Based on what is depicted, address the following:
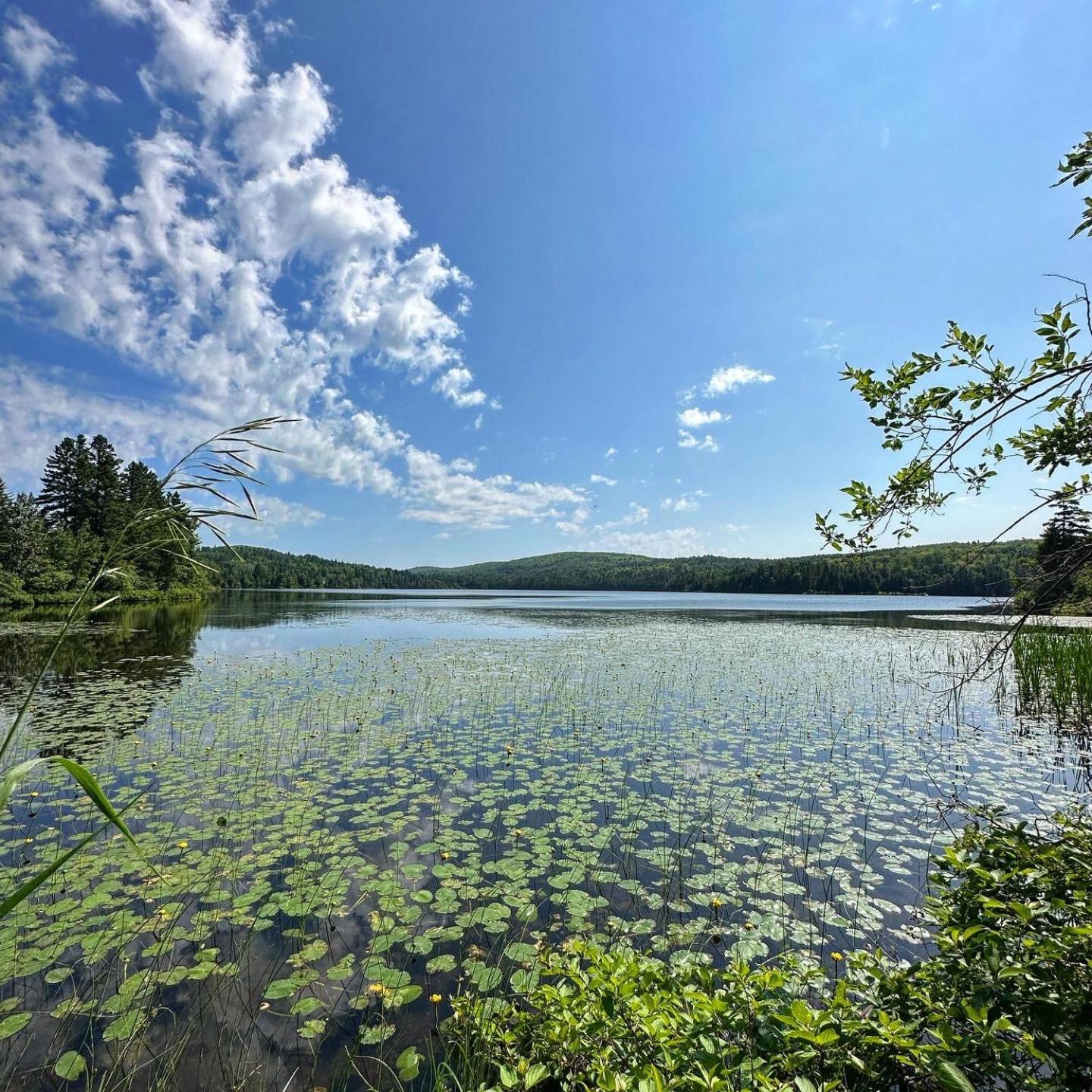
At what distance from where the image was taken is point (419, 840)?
→ 20.1ft

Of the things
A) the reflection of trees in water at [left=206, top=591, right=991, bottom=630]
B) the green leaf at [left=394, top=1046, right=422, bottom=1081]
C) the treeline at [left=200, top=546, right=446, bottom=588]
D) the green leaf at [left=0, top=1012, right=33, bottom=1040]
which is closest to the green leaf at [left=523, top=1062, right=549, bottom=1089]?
the green leaf at [left=394, top=1046, right=422, bottom=1081]

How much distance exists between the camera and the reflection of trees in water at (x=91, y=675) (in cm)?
999

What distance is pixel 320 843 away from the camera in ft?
19.6

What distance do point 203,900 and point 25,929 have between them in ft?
4.29

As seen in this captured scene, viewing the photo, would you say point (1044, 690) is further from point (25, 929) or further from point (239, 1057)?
point (25, 929)

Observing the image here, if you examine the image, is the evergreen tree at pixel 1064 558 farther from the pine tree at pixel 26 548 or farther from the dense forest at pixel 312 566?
the pine tree at pixel 26 548

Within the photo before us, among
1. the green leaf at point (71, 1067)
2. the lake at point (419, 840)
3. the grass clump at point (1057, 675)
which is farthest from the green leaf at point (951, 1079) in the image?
the grass clump at point (1057, 675)

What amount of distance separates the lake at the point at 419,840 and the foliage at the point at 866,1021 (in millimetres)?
1238

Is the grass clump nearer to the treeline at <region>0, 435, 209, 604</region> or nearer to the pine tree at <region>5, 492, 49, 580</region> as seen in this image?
the treeline at <region>0, 435, 209, 604</region>

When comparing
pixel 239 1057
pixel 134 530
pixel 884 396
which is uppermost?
pixel 884 396

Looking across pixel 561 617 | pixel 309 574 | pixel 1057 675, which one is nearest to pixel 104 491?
pixel 561 617

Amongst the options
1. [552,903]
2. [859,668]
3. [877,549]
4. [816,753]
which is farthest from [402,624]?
[877,549]

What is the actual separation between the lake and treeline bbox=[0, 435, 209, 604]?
3404 centimetres

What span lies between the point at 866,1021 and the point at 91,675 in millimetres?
19009
